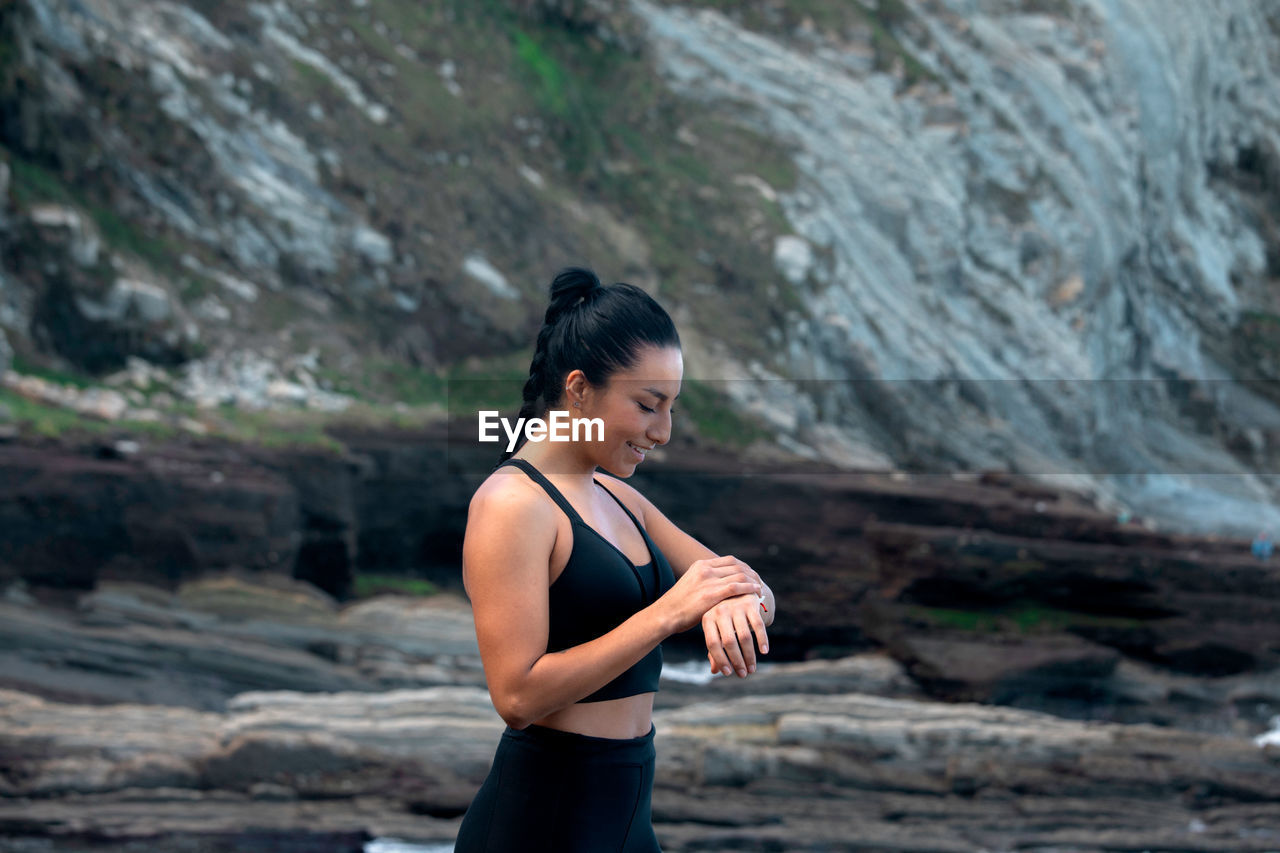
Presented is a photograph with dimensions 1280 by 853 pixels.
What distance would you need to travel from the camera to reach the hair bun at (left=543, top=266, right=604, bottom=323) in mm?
2322

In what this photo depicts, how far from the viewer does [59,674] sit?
9211 mm

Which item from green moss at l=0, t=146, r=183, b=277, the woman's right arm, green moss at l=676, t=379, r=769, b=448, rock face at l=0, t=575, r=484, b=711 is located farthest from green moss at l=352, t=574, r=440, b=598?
the woman's right arm

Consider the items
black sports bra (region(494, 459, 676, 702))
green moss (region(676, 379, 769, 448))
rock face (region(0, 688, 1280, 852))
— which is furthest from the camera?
green moss (region(676, 379, 769, 448))

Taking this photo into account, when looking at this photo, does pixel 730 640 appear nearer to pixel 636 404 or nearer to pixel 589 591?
pixel 589 591

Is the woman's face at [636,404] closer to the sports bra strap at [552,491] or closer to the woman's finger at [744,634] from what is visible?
the sports bra strap at [552,491]

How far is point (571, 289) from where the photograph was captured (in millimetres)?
2328

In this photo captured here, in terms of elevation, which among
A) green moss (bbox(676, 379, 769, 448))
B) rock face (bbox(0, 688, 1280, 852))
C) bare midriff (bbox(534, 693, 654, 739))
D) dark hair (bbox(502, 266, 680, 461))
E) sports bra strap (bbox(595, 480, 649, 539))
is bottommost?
rock face (bbox(0, 688, 1280, 852))

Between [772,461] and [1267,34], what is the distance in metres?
29.5

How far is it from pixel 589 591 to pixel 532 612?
0.57ft

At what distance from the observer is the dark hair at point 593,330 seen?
7.19ft

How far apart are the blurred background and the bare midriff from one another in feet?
20.1

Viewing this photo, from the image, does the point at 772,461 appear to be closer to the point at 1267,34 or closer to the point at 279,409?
the point at 279,409

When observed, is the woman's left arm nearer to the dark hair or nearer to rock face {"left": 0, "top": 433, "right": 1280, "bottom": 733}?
the dark hair

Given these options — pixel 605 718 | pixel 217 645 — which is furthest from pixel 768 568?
pixel 605 718
